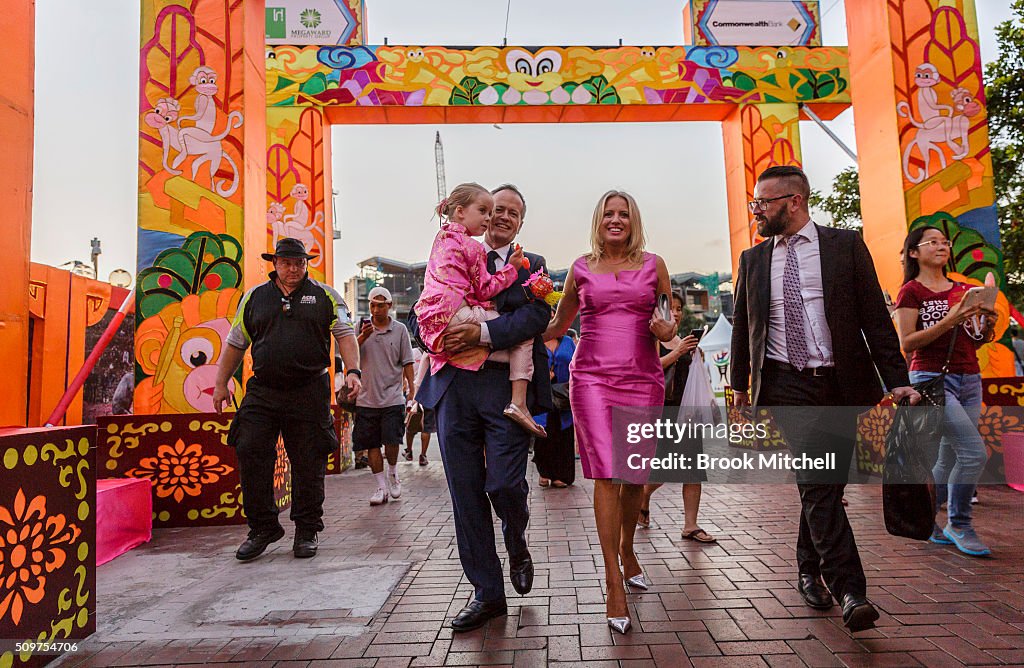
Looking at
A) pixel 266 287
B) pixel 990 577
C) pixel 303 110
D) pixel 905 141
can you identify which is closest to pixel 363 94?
pixel 303 110

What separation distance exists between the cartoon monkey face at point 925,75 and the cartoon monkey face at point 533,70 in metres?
4.04

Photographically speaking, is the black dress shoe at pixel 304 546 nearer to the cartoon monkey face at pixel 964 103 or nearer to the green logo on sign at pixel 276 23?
the cartoon monkey face at pixel 964 103

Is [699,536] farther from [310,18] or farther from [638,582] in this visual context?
[310,18]

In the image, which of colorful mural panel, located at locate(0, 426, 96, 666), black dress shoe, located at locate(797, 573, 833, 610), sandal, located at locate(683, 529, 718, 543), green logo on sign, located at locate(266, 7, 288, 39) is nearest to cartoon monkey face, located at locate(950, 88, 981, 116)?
sandal, located at locate(683, 529, 718, 543)

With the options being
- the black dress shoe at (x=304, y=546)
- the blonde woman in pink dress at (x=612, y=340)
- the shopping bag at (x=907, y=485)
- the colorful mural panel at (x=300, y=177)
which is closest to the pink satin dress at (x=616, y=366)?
the blonde woman in pink dress at (x=612, y=340)

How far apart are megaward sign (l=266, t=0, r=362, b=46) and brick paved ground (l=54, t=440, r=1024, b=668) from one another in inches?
269

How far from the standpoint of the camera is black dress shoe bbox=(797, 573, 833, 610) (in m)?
2.93

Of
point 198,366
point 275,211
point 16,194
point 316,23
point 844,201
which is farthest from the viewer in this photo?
point 844,201

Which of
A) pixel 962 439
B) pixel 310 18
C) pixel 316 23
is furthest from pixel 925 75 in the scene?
pixel 310 18

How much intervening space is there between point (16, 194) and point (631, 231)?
258 cm

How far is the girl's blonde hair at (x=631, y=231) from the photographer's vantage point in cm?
315

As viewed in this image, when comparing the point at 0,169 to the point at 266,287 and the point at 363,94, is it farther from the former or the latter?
the point at 363,94

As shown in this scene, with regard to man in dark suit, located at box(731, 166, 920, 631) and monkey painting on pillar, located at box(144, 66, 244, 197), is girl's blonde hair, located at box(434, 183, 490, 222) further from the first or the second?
monkey painting on pillar, located at box(144, 66, 244, 197)

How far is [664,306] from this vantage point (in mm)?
2998
